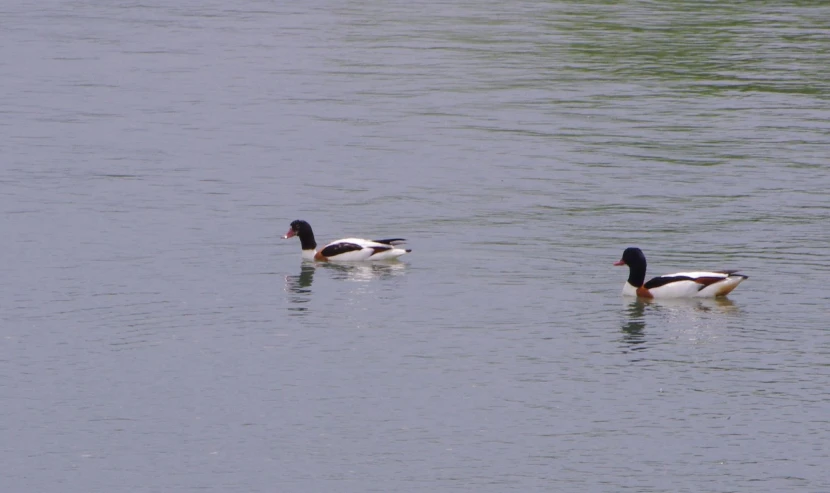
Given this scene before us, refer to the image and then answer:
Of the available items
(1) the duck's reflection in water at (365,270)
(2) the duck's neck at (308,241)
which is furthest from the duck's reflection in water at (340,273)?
(2) the duck's neck at (308,241)

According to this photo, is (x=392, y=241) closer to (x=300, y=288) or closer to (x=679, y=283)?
(x=300, y=288)

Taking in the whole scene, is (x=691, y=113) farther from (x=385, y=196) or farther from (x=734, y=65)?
(x=385, y=196)

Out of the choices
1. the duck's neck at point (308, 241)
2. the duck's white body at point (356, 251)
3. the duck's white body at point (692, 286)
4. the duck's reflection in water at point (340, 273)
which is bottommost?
the duck's white body at point (692, 286)

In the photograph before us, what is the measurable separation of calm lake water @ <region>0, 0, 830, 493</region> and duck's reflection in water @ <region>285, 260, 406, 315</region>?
0.39ft

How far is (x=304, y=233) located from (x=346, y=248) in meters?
0.67

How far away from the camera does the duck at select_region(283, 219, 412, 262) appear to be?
70.5 feet

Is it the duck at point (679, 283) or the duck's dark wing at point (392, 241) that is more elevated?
the duck's dark wing at point (392, 241)

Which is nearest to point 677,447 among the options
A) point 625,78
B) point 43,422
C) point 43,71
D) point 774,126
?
point 43,422

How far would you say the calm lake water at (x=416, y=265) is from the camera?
14.5 metres

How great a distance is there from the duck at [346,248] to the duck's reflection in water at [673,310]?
3514 mm

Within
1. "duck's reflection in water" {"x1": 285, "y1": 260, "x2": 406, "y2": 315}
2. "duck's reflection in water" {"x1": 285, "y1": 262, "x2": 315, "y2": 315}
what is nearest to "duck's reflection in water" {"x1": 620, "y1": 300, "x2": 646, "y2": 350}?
"duck's reflection in water" {"x1": 285, "y1": 260, "x2": 406, "y2": 315}

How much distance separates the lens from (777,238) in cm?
2242

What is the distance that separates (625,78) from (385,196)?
12.3 m

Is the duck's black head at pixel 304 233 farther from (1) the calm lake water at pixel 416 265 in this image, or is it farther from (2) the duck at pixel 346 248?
(1) the calm lake water at pixel 416 265
